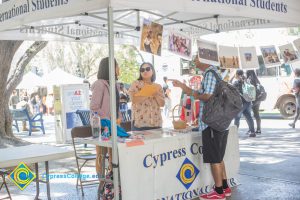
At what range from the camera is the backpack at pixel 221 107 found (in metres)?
4.68

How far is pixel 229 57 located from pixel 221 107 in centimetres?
173

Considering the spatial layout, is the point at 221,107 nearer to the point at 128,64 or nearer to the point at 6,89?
the point at 6,89

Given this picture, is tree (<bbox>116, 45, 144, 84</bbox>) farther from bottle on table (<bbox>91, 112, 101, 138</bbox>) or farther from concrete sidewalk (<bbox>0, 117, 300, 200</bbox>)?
bottle on table (<bbox>91, 112, 101, 138</bbox>)

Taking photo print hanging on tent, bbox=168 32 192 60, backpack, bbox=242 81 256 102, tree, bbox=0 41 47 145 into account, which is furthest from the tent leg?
backpack, bbox=242 81 256 102

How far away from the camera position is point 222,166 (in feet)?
16.4

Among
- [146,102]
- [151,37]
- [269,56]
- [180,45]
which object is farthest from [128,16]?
[269,56]

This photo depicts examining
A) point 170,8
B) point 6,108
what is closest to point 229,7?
point 170,8

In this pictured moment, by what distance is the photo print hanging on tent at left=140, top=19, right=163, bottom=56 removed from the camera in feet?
14.5

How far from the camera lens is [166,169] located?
4.69 m

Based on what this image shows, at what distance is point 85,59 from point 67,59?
3.72m

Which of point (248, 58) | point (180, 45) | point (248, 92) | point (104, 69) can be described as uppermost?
point (180, 45)

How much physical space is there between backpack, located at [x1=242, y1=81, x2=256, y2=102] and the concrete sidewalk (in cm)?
107

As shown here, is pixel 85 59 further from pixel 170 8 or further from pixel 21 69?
pixel 170 8

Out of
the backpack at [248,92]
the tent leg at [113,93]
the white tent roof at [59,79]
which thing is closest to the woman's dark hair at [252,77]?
the backpack at [248,92]
